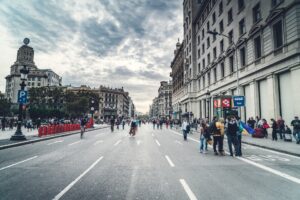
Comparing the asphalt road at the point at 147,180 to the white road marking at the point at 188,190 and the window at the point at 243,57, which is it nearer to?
the white road marking at the point at 188,190

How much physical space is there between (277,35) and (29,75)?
13489 cm

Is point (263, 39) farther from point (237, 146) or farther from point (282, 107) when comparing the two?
point (237, 146)

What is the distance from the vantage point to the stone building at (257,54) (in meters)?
17.9

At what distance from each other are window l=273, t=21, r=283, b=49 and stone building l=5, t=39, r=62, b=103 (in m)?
130

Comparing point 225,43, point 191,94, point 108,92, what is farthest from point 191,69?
point 108,92

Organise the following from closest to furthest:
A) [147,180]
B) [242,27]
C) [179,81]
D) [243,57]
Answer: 1. [147,180]
2. [243,57]
3. [242,27]
4. [179,81]

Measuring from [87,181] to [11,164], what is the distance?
4.37 m

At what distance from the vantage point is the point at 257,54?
23.4 m

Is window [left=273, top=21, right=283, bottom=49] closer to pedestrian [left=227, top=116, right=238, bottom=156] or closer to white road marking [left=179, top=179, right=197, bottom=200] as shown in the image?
pedestrian [left=227, top=116, right=238, bottom=156]

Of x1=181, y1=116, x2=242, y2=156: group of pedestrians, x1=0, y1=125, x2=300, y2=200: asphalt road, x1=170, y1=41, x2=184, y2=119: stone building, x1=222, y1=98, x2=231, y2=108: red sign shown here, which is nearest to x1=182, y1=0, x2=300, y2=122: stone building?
x1=222, y1=98, x2=231, y2=108: red sign

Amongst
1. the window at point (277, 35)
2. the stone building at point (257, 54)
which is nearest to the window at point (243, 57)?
the stone building at point (257, 54)

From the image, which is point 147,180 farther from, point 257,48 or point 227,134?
point 257,48

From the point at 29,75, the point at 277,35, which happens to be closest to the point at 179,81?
the point at 277,35

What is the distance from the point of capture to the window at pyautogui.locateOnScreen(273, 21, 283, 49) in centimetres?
1942
